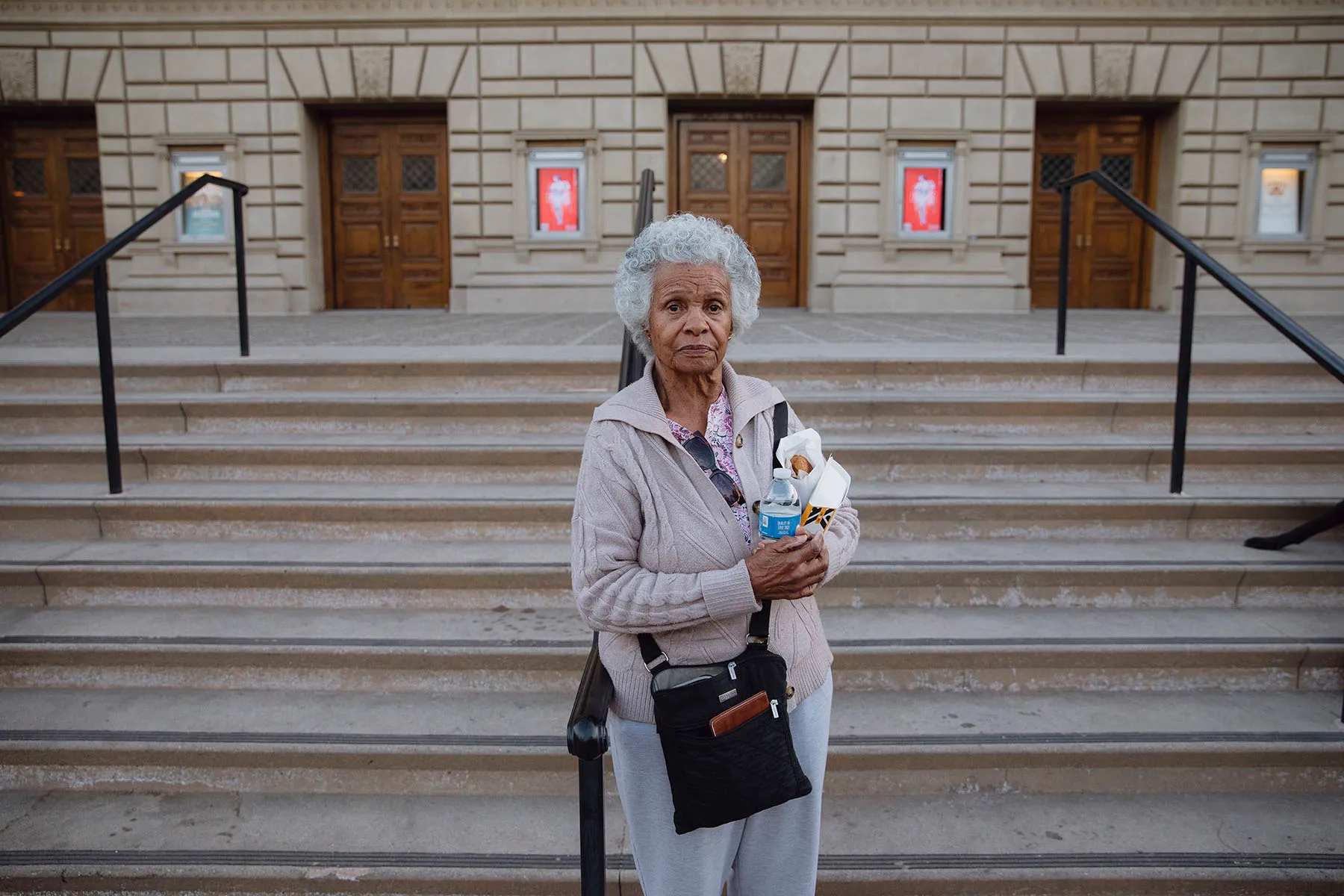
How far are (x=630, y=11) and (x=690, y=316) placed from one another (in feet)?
36.9

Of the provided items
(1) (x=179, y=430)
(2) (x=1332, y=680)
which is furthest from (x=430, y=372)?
(2) (x=1332, y=680)

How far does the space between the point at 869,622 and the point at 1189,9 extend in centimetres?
1187

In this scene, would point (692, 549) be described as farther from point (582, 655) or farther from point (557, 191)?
point (557, 191)

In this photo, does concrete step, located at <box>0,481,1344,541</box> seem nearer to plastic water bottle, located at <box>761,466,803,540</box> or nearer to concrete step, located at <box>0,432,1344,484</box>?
concrete step, located at <box>0,432,1344,484</box>

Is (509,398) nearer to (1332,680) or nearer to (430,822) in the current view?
(430,822)

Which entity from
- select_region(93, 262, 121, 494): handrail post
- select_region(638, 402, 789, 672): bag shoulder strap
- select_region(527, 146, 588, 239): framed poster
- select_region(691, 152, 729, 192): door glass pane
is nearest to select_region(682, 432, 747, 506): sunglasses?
select_region(638, 402, 789, 672): bag shoulder strap

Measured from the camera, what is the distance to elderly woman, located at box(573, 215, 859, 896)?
173 cm

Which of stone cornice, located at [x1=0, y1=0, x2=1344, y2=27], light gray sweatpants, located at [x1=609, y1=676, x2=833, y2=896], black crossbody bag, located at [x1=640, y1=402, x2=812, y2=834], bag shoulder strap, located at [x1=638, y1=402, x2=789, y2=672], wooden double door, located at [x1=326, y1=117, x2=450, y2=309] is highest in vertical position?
stone cornice, located at [x1=0, y1=0, x2=1344, y2=27]

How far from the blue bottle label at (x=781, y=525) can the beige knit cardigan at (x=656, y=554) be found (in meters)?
0.10

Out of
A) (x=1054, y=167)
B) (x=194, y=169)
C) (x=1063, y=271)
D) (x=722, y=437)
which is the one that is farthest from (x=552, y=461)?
(x=1054, y=167)

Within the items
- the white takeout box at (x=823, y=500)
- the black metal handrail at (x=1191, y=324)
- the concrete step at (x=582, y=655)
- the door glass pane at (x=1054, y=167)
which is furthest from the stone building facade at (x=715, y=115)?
the white takeout box at (x=823, y=500)

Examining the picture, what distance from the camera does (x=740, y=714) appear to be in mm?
1717

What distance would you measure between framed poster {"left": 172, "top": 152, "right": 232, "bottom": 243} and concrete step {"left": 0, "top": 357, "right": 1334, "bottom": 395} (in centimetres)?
787

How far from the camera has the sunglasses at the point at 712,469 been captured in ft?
6.10
